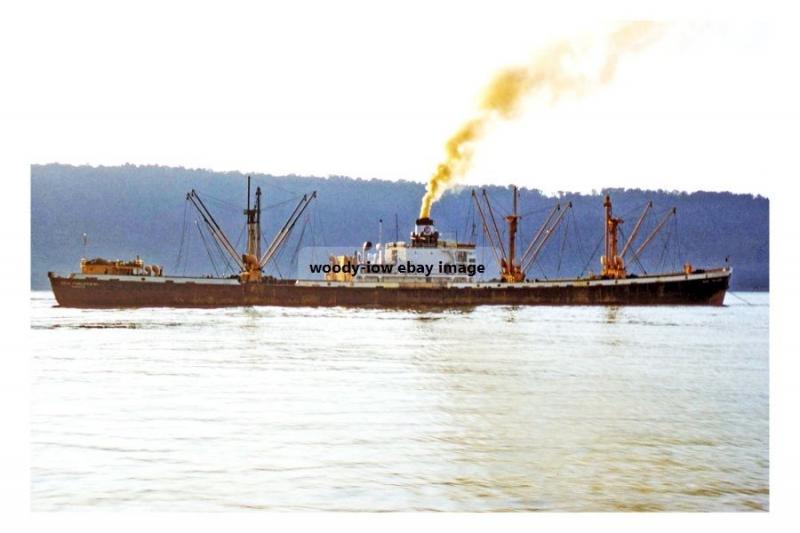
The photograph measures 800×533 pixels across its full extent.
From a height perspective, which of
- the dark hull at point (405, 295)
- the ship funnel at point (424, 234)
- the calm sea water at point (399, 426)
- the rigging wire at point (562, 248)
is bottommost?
the calm sea water at point (399, 426)

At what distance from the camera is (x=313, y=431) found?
30.0ft

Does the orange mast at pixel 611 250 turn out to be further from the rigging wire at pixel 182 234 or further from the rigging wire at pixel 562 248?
the rigging wire at pixel 182 234

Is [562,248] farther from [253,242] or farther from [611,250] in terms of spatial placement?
[253,242]

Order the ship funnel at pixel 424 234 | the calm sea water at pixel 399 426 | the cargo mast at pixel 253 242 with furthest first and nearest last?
the ship funnel at pixel 424 234, the cargo mast at pixel 253 242, the calm sea water at pixel 399 426

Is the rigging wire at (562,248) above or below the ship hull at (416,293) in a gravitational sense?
above

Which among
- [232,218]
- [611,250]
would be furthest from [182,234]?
[611,250]

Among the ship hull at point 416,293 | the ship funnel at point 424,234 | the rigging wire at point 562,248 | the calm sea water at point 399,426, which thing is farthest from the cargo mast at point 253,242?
the rigging wire at point 562,248

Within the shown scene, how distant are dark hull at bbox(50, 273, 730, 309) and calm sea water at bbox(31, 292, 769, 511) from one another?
43.3 feet

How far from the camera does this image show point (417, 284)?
1289 inches

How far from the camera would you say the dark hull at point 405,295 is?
29.2 m

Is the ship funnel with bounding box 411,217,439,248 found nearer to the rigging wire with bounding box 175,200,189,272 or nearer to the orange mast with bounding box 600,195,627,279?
the orange mast with bounding box 600,195,627,279

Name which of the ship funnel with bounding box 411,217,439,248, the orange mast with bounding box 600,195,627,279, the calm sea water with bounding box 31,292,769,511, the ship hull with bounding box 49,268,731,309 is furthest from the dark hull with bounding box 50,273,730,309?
the calm sea water with bounding box 31,292,769,511

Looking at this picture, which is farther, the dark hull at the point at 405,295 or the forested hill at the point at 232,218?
the dark hull at the point at 405,295

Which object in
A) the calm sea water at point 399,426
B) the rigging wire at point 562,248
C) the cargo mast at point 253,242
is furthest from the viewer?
the rigging wire at point 562,248
